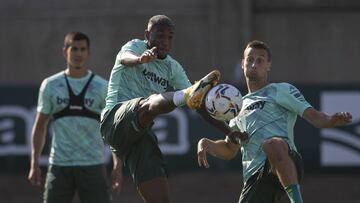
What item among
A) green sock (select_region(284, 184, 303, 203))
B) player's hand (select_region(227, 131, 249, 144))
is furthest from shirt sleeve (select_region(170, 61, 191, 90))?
green sock (select_region(284, 184, 303, 203))

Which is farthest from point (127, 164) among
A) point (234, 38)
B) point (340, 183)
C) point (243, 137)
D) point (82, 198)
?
point (234, 38)

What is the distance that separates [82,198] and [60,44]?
11.8 metres

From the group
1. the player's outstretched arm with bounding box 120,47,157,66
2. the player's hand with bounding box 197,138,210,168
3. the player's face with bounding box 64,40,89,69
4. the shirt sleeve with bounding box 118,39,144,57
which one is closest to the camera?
the player's outstretched arm with bounding box 120,47,157,66

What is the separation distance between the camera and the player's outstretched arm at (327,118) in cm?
589

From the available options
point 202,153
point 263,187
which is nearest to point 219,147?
point 202,153

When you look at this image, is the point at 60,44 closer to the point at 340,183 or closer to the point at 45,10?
the point at 45,10

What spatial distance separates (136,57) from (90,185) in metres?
2.26

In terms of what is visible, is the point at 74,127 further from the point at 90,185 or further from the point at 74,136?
the point at 90,185

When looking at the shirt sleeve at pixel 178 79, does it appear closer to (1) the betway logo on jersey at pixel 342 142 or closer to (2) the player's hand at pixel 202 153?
(2) the player's hand at pixel 202 153

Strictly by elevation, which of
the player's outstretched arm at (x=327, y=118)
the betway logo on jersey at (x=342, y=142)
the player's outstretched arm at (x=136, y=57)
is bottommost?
the betway logo on jersey at (x=342, y=142)

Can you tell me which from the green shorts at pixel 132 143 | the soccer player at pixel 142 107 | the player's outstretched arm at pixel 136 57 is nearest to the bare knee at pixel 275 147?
the soccer player at pixel 142 107

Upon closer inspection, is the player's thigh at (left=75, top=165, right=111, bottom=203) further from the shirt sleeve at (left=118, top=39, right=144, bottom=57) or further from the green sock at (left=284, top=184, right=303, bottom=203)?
the green sock at (left=284, top=184, right=303, bottom=203)

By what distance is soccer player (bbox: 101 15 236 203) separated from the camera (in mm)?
6391

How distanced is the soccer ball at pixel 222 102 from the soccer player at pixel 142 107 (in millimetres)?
320
